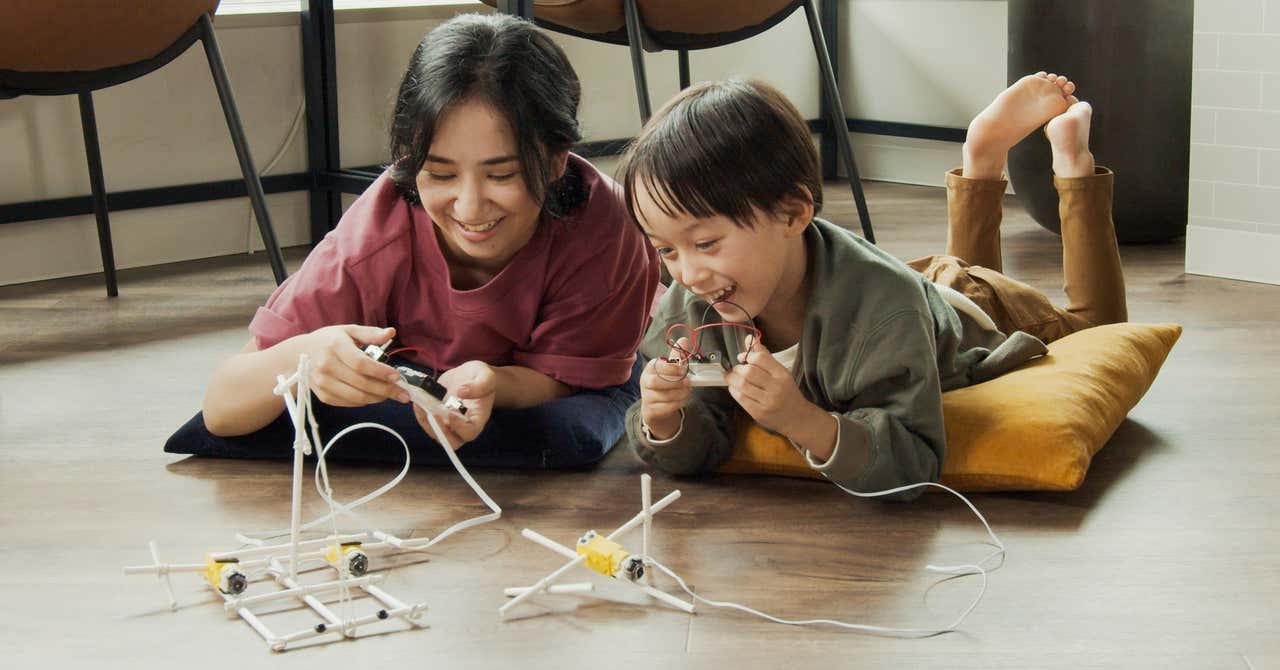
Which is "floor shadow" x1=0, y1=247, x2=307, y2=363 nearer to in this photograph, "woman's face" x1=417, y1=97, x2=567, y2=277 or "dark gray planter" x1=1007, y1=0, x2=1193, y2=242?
"woman's face" x1=417, y1=97, x2=567, y2=277

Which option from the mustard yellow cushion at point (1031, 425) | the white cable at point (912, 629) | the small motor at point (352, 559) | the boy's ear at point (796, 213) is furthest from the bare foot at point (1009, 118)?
the small motor at point (352, 559)

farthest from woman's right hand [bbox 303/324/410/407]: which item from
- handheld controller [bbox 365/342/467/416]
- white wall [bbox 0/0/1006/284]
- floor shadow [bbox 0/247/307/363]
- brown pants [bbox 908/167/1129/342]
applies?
white wall [bbox 0/0/1006/284]

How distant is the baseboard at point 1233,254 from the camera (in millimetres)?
2467

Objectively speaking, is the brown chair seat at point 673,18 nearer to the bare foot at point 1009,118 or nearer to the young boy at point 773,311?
the bare foot at point 1009,118

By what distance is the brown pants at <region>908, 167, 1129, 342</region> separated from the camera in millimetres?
1848

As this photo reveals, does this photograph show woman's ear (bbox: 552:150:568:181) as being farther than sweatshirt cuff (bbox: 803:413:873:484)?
Yes

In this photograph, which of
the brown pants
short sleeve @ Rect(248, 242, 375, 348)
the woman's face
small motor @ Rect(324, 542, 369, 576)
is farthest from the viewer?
the brown pants

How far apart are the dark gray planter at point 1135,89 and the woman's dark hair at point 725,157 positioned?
1.54 meters

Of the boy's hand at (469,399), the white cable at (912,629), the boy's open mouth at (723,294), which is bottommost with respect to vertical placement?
the white cable at (912,629)

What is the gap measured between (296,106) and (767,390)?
194cm

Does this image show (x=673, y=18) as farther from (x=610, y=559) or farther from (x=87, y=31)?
(x=610, y=559)

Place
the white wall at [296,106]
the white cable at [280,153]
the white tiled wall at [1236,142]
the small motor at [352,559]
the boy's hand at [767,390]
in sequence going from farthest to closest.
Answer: the white cable at [280,153] → the white wall at [296,106] → the white tiled wall at [1236,142] → the boy's hand at [767,390] → the small motor at [352,559]

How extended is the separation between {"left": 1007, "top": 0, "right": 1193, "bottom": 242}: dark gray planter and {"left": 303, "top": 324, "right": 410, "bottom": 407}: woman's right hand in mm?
1782

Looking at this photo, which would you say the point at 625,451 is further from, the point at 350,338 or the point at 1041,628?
the point at 1041,628
